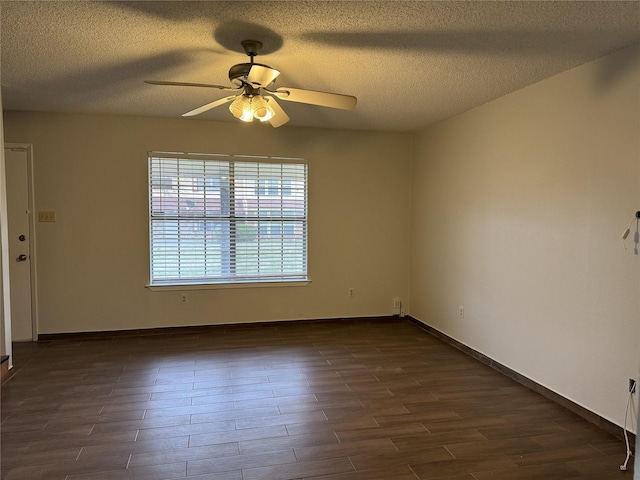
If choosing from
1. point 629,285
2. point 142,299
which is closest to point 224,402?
point 142,299

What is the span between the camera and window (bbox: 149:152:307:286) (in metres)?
4.66

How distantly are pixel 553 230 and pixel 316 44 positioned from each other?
2.13 meters

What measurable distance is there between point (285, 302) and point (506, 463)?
10.3ft

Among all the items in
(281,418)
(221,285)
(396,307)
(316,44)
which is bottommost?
(281,418)

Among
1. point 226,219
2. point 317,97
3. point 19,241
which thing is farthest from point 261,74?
point 19,241

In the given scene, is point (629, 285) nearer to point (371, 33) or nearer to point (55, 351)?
point (371, 33)

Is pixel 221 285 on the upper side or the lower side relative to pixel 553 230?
lower

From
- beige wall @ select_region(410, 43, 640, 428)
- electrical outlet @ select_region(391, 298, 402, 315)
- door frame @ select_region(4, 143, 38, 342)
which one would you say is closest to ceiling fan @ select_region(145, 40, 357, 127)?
beige wall @ select_region(410, 43, 640, 428)

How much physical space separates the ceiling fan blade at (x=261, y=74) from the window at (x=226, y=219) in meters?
2.43

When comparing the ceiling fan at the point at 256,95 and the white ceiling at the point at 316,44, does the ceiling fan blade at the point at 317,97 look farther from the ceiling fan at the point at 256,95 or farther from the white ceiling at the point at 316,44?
the white ceiling at the point at 316,44

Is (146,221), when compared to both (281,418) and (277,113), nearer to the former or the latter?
(277,113)

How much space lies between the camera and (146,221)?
4582 millimetres

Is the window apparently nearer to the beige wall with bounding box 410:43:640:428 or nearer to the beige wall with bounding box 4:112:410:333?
the beige wall with bounding box 4:112:410:333

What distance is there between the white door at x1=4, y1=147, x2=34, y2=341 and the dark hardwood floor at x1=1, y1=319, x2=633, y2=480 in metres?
0.39
